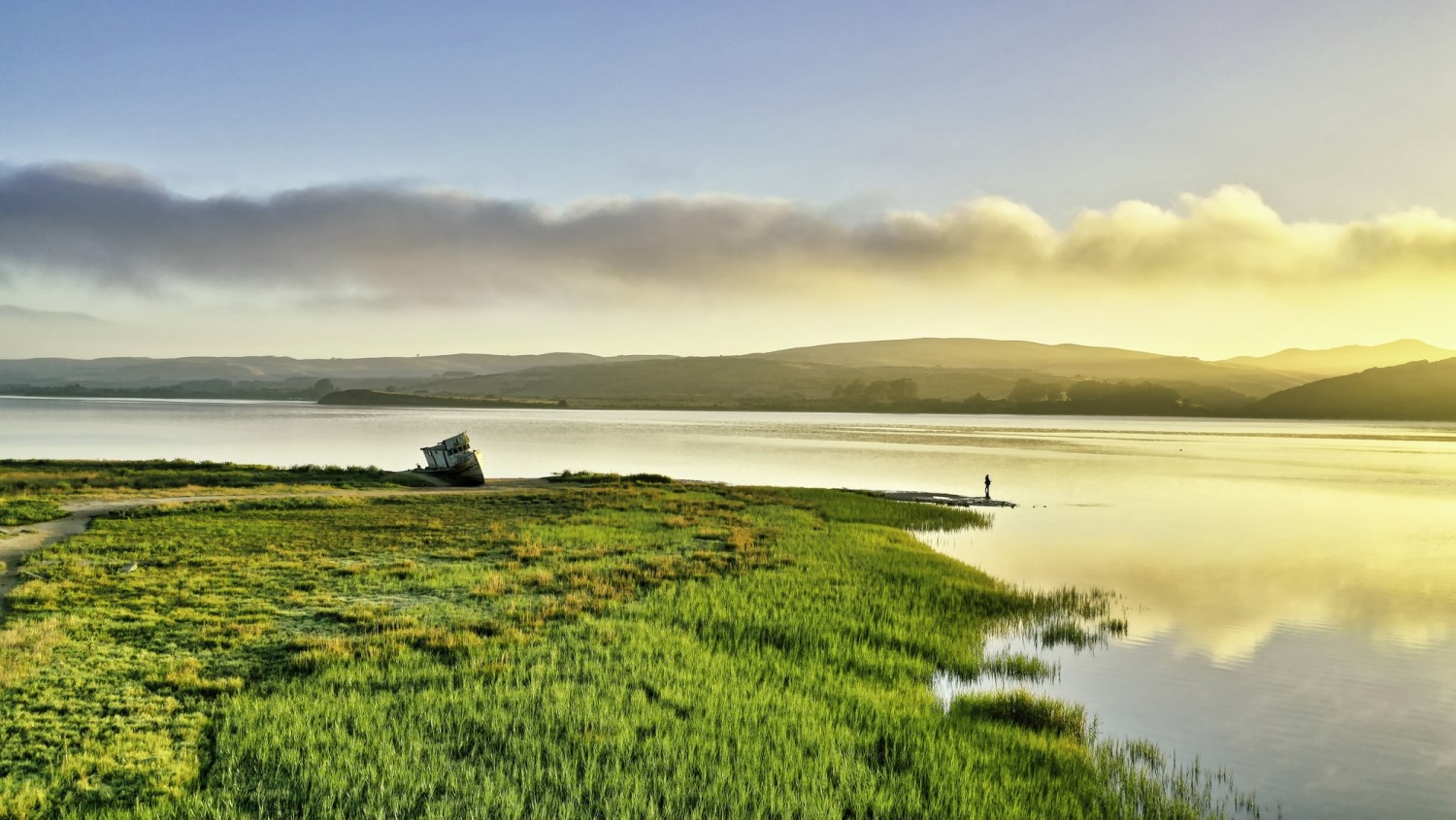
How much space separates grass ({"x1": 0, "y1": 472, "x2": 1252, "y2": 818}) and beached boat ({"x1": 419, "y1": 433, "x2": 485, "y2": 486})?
2326 centimetres

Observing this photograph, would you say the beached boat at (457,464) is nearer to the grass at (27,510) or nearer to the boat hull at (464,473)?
the boat hull at (464,473)

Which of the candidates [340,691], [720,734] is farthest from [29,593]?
[720,734]

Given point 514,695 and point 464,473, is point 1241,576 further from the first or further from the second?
point 464,473

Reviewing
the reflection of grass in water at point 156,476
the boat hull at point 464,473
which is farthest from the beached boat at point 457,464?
the reflection of grass in water at point 156,476

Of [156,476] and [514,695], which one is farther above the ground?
[156,476]

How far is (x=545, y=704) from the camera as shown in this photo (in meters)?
11.4

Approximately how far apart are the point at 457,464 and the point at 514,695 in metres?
38.0

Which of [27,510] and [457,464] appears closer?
[27,510]

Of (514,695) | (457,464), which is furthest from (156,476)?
(514,695)

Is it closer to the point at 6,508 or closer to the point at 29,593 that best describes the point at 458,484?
the point at 6,508

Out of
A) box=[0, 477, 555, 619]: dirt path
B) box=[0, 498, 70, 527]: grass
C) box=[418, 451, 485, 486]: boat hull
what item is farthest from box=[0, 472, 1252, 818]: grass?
box=[418, 451, 485, 486]: boat hull

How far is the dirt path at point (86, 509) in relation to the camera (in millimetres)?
20406

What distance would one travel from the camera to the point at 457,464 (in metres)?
47.3

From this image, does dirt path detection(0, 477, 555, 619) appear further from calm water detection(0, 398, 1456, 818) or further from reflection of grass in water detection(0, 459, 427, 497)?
calm water detection(0, 398, 1456, 818)
